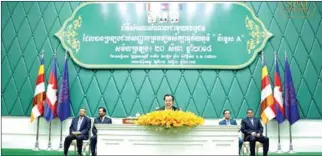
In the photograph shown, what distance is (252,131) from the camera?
19.7 feet

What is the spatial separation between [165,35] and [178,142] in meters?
3.47

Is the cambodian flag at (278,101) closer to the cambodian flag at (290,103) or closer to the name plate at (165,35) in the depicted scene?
the cambodian flag at (290,103)

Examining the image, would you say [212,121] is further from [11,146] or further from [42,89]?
[11,146]

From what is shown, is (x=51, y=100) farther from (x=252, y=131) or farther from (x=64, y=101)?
(x=252, y=131)

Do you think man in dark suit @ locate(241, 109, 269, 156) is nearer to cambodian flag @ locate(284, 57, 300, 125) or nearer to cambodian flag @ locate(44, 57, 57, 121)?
cambodian flag @ locate(284, 57, 300, 125)

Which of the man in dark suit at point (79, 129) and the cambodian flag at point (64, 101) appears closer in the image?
the man in dark suit at point (79, 129)

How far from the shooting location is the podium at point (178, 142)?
12.2 ft

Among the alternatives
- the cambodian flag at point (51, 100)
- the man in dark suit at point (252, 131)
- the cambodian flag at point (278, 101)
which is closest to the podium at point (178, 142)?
the man in dark suit at point (252, 131)

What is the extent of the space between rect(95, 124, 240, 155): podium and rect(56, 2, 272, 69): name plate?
312cm

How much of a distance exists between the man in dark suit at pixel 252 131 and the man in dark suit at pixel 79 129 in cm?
248

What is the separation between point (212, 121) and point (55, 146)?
9.01 feet

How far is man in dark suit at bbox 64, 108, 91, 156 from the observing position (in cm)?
588

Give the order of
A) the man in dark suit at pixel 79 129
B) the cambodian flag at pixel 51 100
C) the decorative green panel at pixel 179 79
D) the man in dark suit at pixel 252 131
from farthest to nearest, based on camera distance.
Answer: the decorative green panel at pixel 179 79 < the cambodian flag at pixel 51 100 < the man in dark suit at pixel 79 129 < the man in dark suit at pixel 252 131

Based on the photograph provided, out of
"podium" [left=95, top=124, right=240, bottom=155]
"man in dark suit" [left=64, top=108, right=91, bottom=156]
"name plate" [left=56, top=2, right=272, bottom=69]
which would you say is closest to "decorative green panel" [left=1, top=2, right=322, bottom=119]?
"name plate" [left=56, top=2, right=272, bottom=69]
